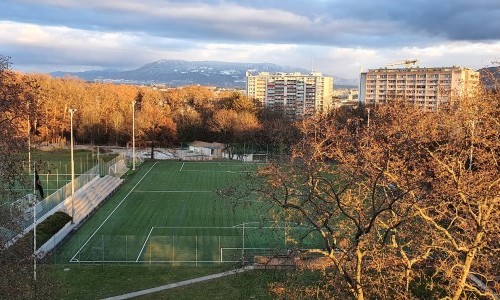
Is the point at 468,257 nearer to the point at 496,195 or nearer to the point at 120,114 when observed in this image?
the point at 496,195

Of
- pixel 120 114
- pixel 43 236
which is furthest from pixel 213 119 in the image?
pixel 43 236

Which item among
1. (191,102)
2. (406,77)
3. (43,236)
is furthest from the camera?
(406,77)

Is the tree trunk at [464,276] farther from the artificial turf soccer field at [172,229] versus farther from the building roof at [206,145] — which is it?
the building roof at [206,145]

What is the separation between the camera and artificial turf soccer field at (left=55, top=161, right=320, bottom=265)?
24789mm

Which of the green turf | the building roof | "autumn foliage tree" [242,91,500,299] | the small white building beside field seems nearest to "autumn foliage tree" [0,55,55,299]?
"autumn foliage tree" [242,91,500,299]

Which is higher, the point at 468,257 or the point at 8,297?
the point at 468,257

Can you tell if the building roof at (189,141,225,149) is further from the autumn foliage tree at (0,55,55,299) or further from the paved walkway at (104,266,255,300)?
the autumn foliage tree at (0,55,55,299)

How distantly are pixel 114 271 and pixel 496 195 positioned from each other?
16.8 meters

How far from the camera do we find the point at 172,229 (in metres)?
30.4

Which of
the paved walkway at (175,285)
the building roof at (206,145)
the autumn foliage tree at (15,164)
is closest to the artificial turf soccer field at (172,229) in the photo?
the paved walkway at (175,285)

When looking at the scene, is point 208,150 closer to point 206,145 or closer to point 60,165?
point 206,145

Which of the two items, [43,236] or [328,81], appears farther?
[328,81]

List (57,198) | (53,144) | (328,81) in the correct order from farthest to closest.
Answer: (328,81) → (53,144) → (57,198)

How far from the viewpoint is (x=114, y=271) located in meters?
22.8
